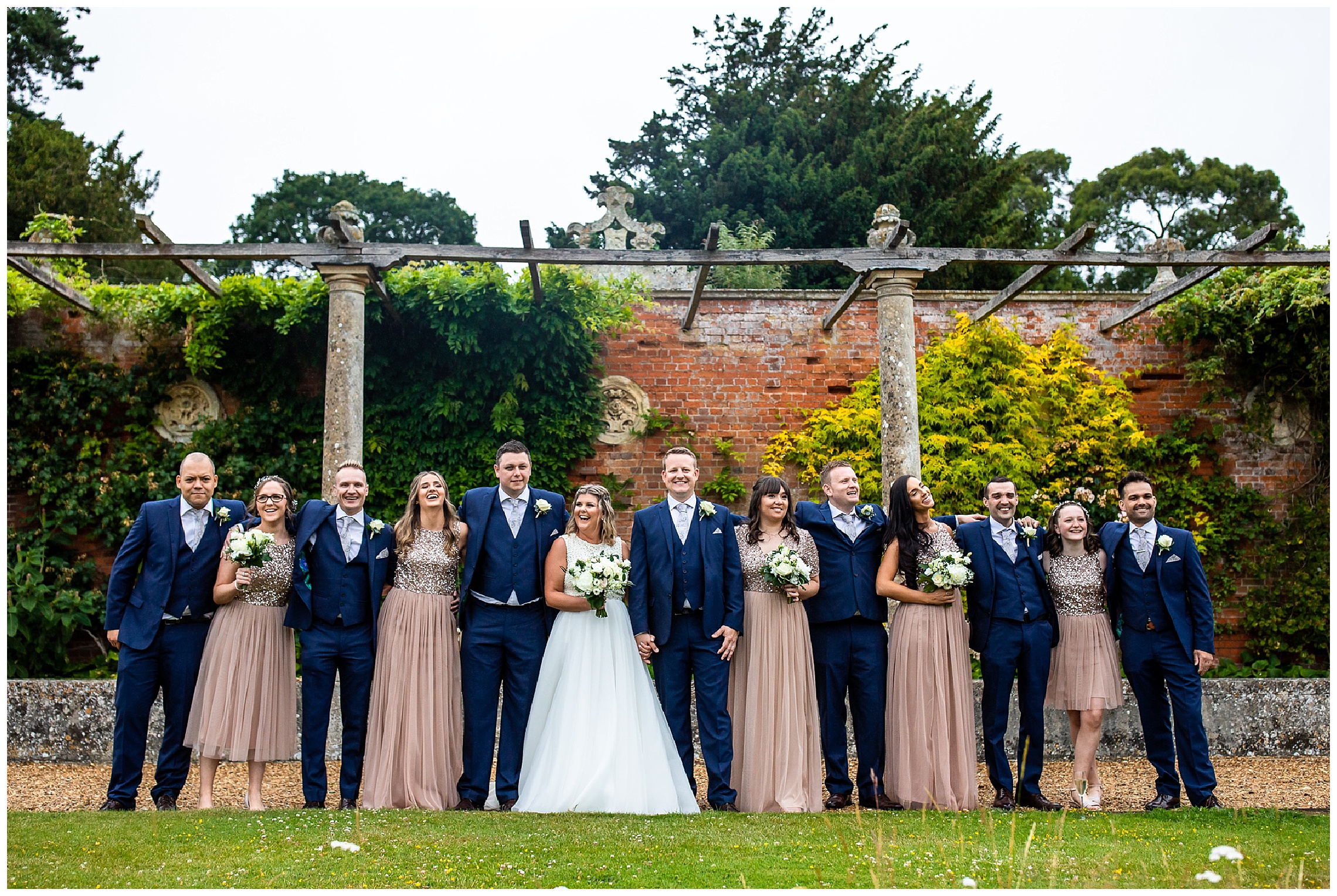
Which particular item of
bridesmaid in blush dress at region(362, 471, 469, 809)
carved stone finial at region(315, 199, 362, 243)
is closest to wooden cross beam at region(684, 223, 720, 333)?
carved stone finial at region(315, 199, 362, 243)

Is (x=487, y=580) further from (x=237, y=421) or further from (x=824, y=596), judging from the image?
(x=237, y=421)

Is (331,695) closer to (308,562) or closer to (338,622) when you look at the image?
(338,622)

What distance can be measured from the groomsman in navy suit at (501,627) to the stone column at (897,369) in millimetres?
4536

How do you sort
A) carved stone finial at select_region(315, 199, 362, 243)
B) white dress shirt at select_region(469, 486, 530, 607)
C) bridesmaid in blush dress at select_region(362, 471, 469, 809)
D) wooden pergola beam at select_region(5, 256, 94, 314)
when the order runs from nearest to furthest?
bridesmaid in blush dress at select_region(362, 471, 469, 809) → white dress shirt at select_region(469, 486, 530, 607) → carved stone finial at select_region(315, 199, 362, 243) → wooden pergola beam at select_region(5, 256, 94, 314)

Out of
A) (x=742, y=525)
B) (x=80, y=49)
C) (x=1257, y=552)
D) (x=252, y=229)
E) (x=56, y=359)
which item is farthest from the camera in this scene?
(x=252, y=229)

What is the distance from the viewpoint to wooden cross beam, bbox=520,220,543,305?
8609 millimetres

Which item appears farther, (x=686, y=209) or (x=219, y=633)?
(x=686, y=209)

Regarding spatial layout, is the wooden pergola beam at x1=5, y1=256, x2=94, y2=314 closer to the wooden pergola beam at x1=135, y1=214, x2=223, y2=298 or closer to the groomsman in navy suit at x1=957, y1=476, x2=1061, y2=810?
the wooden pergola beam at x1=135, y1=214, x2=223, y2=298

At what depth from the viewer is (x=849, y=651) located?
5.82m

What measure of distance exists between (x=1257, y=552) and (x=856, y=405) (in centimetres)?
469

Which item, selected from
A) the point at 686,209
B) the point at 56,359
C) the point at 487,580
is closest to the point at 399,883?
the point at 487,580

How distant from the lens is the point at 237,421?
11344mm

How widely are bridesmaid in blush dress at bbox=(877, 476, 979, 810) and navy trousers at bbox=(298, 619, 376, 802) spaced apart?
2.74 metres

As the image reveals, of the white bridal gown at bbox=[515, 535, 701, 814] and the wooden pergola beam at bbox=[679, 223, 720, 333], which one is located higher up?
the wooden pergola beam at bbox=[679, 223, 720, 333]
